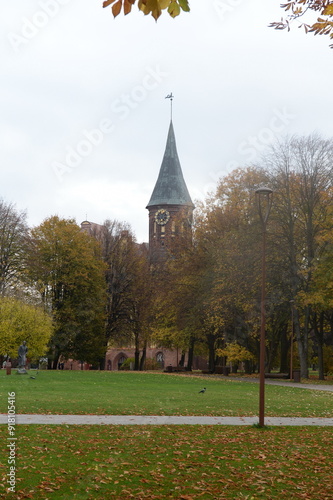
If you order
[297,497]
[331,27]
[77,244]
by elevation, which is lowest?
[297,497]

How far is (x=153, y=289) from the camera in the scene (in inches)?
2194

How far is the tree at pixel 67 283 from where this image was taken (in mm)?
49688

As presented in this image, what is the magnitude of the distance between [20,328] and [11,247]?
12.0m

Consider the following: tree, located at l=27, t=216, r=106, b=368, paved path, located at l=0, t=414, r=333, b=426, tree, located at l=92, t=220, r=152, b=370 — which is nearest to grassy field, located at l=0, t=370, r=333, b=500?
paved path, located at l=0, t=414, r=333, b=426

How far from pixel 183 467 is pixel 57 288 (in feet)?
143

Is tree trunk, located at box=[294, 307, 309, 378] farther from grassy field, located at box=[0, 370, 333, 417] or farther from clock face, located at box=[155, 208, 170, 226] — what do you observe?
clock face, located at box=[155, 208, 170, 226]

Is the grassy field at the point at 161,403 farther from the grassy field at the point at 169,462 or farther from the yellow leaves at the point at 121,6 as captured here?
the yellow leaves at the point at 121,6

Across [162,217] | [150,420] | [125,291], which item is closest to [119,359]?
[162,217]

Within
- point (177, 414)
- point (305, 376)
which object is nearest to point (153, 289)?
point (305, 376)

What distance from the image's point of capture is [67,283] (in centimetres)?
5016

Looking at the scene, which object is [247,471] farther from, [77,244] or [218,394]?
[77,244]

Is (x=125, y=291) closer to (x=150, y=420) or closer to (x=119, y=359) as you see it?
(x=119, y=359)

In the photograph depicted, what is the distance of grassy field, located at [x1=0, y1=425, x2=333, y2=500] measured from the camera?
292 inches

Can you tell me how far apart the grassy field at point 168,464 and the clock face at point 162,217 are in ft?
283
